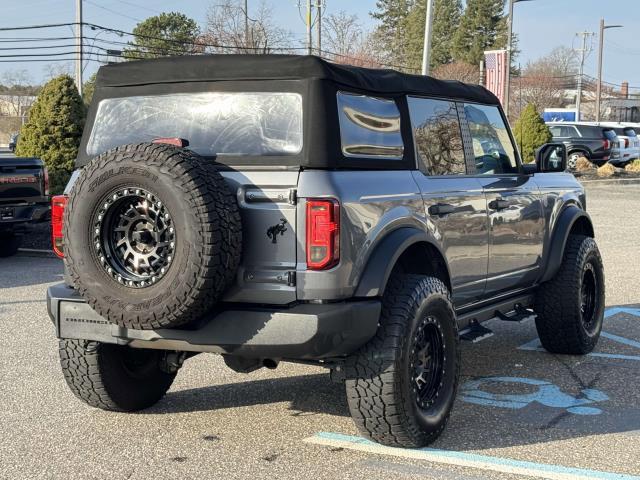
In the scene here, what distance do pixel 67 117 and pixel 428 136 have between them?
1093cm

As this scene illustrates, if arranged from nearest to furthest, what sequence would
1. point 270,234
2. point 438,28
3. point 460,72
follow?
point 270,234
point 460,72
point 438,28

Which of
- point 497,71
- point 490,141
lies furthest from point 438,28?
point 490,141

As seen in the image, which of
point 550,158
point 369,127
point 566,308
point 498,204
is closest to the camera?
point 369,127

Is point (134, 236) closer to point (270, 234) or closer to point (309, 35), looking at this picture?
point (270, 234)

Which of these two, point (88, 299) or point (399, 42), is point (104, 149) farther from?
point (399, 42)

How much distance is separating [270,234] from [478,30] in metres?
82.9

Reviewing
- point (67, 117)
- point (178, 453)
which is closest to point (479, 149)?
point (178, 453)

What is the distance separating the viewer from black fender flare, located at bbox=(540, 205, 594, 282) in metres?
6.68

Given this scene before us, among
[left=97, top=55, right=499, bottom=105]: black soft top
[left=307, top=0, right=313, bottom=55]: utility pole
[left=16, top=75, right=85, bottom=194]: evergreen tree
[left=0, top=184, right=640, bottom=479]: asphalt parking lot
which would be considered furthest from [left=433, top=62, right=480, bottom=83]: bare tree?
[left=97, top=55, right=499, bottom=105]: black soft top

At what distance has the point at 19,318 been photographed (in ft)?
27.1

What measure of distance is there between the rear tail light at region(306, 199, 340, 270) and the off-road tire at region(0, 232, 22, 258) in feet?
29.7

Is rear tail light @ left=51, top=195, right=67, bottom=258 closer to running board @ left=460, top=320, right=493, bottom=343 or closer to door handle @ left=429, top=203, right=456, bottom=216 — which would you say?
door handle @ left=429, top=203, right=456, bottom=216

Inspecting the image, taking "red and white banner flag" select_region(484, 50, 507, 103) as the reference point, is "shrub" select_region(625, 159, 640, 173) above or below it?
below

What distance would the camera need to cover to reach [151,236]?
14.0 ft
